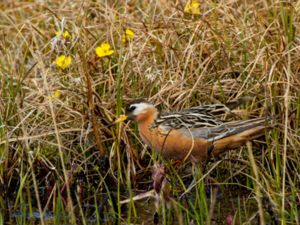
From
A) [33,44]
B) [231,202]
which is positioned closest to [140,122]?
[231,202]

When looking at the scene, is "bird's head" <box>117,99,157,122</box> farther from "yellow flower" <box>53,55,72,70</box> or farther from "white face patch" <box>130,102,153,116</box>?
"yellow flower" <box>53,55,72,70</box>

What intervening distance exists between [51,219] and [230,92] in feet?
4.64

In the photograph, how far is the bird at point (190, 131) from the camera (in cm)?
527

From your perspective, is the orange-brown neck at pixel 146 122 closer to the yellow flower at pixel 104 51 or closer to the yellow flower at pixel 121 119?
the yellow flower at pixel 121 119

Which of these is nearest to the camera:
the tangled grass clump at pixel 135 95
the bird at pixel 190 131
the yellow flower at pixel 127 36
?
the bird at pixel 190 131

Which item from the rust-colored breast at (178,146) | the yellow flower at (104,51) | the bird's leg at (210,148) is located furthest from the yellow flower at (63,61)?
the bird's leg at (210,148)

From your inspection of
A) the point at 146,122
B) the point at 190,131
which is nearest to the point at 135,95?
the point at 146,122

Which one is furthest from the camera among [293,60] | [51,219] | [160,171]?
[293,60]

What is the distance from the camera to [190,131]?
5.34 meters

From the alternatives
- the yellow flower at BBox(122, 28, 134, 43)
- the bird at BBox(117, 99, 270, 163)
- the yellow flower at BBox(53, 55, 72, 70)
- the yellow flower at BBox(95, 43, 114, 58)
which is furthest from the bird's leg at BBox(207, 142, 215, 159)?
the yellow flower at BBox(122, 28, 134, 43)

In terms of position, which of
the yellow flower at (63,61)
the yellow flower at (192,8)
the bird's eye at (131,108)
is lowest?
the bird's eye at (131,108)

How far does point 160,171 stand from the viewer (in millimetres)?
4160

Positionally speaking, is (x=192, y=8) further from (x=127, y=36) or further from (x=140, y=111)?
(x=140, y=111)

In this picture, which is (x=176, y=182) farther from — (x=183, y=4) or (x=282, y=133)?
(x=183, y=4)
